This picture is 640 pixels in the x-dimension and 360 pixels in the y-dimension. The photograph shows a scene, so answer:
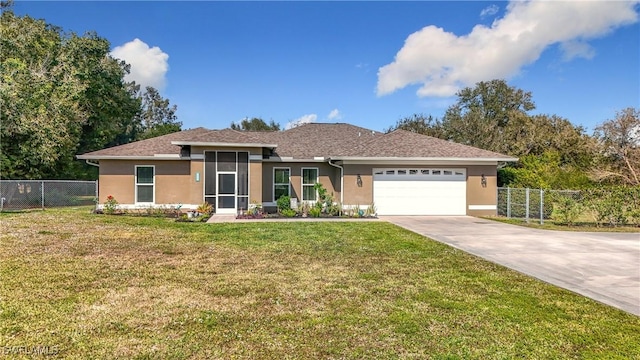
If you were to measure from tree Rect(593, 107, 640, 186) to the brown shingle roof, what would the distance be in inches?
259

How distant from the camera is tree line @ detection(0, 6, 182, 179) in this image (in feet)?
57.1

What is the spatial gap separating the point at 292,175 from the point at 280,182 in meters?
0.70

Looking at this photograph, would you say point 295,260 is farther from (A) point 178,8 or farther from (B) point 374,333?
(A) point 178,8

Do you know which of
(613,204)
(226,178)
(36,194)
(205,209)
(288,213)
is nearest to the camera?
(613,204)

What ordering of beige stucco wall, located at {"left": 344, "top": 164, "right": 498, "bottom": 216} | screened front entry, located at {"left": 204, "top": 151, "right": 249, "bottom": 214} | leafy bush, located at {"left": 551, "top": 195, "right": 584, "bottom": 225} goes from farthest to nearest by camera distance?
beige stucco wall, located at {"left": 344, "top": 164, "right": 498, "bottom": 216} → screened front entry, located at {"left": 204, "top": 151, "right": 249, "bottom": 214} → leafy bush, located at {"left": 551, "top": 195, "right": 584, "bottom": 225}

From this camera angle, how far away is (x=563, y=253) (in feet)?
27.1

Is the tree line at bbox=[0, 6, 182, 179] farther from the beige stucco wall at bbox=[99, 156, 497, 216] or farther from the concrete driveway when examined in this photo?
the concrete driveway

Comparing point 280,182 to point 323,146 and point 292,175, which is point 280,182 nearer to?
point 292,175

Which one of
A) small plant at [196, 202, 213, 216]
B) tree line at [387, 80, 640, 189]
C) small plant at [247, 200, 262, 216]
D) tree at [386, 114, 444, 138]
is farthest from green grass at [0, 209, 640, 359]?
tree at [386, 114, 444, 138]

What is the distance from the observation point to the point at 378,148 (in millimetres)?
16688

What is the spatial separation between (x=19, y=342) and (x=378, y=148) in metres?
14.8

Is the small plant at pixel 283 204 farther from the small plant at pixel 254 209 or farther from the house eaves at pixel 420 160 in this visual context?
the house eaves at pixel 420 160

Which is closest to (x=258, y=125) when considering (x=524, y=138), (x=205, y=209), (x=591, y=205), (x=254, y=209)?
(x=524, y=138)

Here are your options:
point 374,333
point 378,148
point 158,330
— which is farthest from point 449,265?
point 378,148
